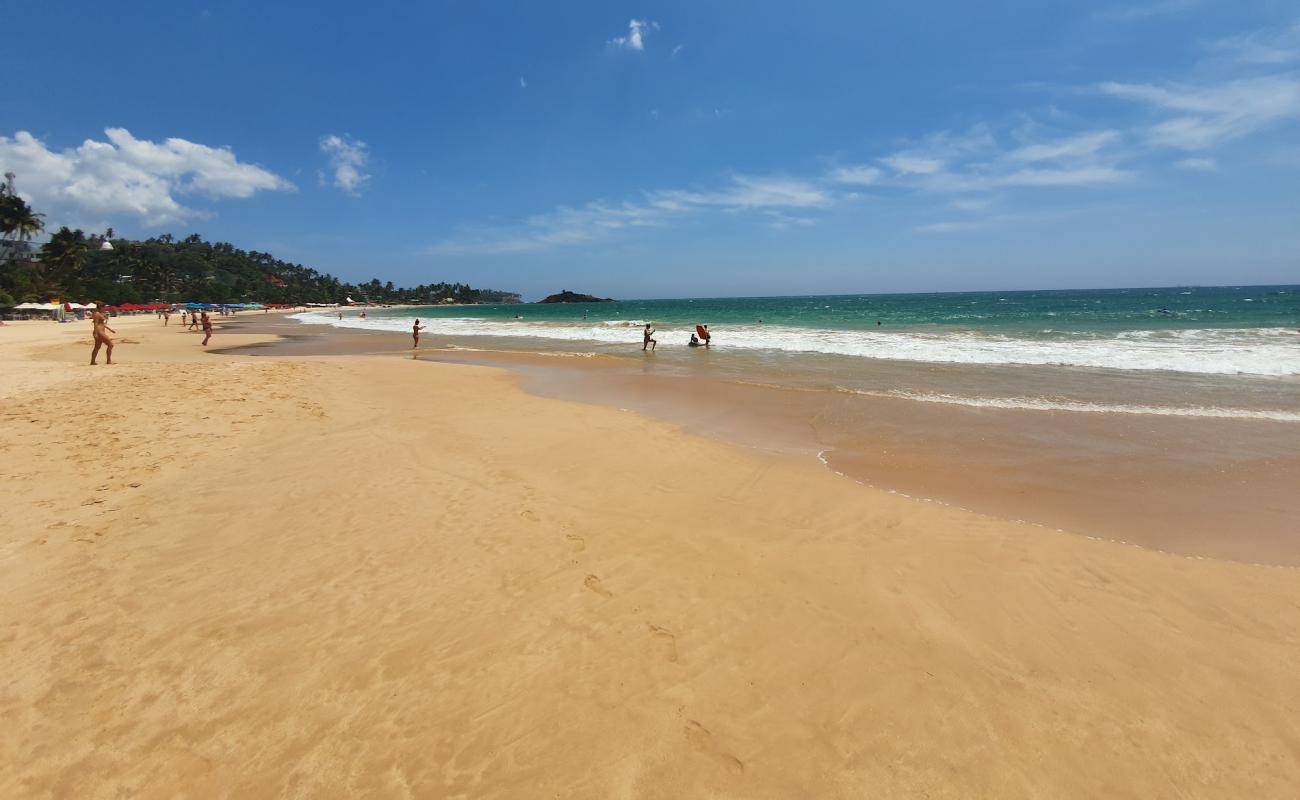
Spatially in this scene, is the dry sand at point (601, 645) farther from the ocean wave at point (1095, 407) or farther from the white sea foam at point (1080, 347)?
the white sea foam at point (1080, 347)

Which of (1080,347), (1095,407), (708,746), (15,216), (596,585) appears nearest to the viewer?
(708,746)

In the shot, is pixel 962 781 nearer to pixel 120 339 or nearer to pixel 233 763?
pixel 233 763

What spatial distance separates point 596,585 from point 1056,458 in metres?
7.45

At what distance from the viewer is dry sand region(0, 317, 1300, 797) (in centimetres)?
266

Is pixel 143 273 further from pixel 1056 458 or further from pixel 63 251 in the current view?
pixel 1056 458

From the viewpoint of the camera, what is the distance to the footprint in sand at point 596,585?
4176 mm

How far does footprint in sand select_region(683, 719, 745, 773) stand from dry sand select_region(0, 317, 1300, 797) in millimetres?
12

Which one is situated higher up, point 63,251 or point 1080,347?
point 63,251

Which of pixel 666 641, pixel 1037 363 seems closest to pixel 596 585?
pixel 666 641

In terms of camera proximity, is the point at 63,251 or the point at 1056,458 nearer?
the point at 1056,458

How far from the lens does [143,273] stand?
3329 inches

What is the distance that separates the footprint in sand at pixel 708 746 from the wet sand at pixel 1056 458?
4.69m

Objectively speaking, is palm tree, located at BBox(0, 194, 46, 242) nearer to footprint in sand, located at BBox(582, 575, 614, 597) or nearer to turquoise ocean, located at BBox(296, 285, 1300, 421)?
turquoise ocean, located at BBox(296, 285, 1300, 421)

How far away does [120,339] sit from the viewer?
2870cm
